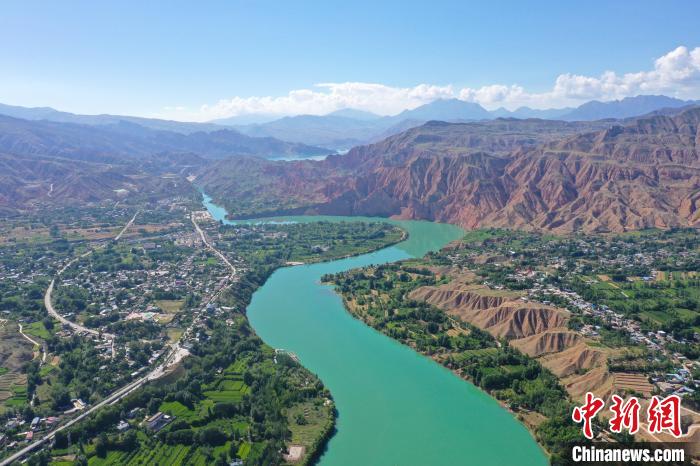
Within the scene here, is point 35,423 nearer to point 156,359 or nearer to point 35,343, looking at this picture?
point 156,359

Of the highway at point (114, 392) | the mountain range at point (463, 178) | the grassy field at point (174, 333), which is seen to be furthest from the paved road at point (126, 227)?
the grassy field at point (174, 333)

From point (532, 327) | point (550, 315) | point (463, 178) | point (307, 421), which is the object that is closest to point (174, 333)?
point (307, 421)

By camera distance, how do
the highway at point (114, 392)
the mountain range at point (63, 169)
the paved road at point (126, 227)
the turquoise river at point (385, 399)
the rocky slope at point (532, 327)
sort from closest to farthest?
the highway at point (114, 392) < the turquoise river at point (385, 399) < the rocky slope at point (532, 327) < the paved road at point (126, 227) < the mountain range at point (63, 169)

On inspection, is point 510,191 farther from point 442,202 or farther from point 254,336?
point 254,336

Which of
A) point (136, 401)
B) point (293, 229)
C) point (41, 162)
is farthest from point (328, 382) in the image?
point (41, 162)

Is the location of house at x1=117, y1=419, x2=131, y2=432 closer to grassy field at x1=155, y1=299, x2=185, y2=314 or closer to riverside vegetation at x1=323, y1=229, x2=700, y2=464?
grassy field at x1=155, y1=299, x2=185, y2=314

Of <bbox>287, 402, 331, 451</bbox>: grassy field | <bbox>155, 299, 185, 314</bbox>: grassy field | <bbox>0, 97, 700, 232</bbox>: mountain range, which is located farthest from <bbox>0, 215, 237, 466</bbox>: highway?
<bbox>0, 97, 700, 232</bbox>: mountain range

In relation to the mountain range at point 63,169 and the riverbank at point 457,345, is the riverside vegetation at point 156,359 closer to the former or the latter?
the riverbank at point 457,345
